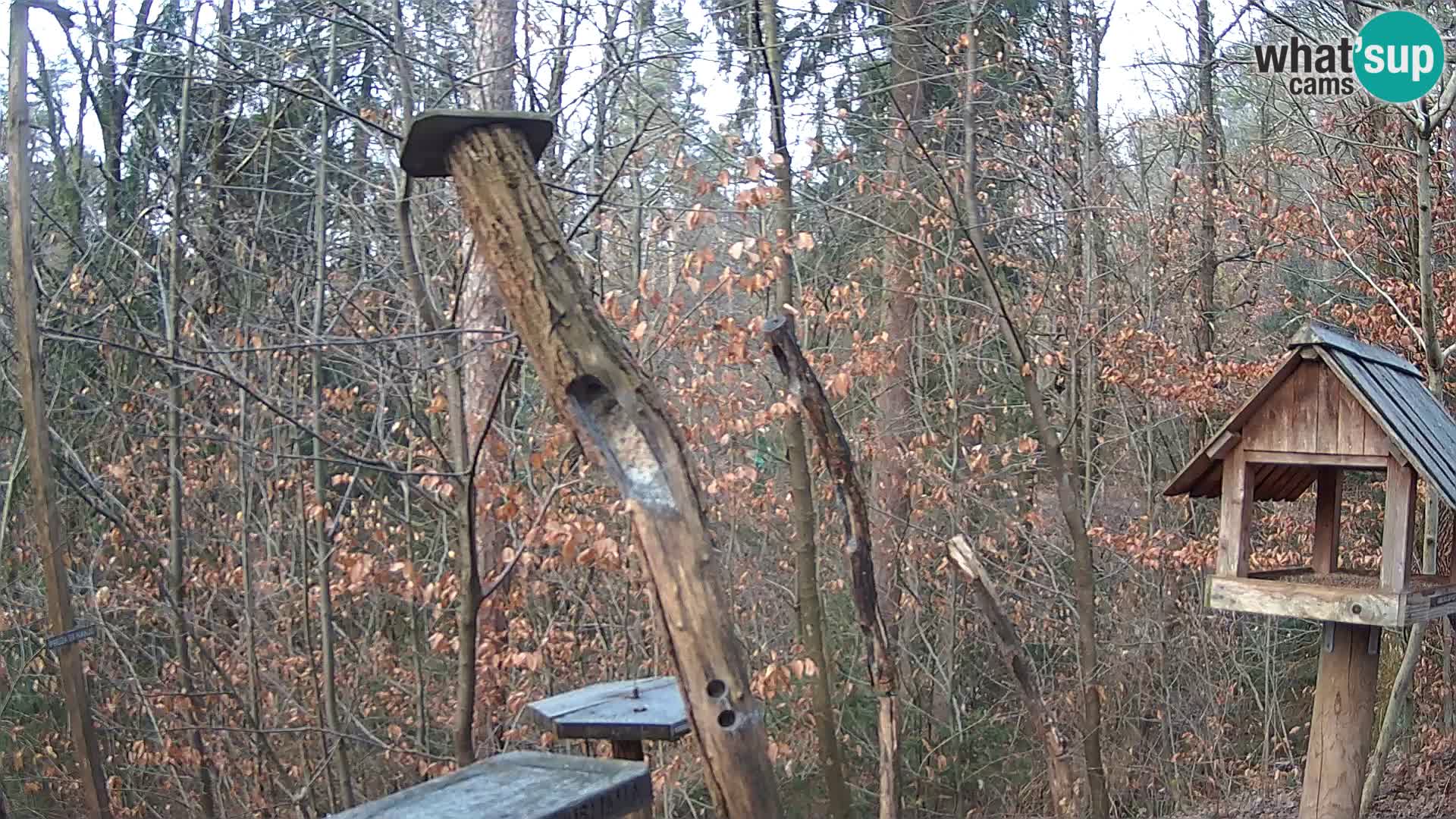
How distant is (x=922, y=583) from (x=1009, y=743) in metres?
1.46

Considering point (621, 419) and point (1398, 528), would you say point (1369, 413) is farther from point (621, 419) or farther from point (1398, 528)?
point (621, 419)

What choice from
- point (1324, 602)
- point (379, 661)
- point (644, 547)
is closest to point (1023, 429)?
point (379, 661)

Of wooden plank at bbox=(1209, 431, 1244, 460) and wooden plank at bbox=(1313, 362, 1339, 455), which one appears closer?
wooden plank at bbox=(1313, 362, 1339, 455)

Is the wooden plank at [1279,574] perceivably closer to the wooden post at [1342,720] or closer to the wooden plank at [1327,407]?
the wooden post at [1342,720]

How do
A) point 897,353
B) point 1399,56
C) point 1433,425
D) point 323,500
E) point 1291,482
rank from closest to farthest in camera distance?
1. point 1433,425
2. point 1291,482
3. point 1399,56
4. point 323,500
5. point 897,353

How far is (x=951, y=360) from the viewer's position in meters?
9.59

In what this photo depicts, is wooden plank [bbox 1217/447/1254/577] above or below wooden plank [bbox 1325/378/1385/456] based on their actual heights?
below

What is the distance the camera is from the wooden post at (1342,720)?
4250 mm

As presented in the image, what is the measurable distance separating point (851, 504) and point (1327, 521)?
182cm

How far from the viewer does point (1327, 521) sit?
452 cm

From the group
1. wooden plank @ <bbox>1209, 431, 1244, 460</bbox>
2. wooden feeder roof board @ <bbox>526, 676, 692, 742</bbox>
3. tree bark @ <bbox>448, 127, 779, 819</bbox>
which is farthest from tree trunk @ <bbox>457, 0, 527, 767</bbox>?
wooden plank @ <bbox>1209, 431, 1244, 460</bbox>

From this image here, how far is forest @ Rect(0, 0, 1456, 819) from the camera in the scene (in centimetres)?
607

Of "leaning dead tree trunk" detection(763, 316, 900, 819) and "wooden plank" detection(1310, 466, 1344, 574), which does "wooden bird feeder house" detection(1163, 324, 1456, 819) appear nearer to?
"wooden plank" detection(1310, 466, 1344, 574)

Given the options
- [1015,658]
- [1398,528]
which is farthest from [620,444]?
[1015,658]
